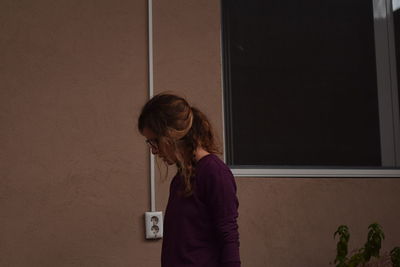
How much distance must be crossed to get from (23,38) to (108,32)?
346 mm

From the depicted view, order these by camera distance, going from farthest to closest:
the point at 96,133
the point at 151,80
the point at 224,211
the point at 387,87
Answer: the point at 387,87 → the point at 151,80 → the point at 96,133 → the point at 224,211

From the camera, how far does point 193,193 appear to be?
1.69 metres

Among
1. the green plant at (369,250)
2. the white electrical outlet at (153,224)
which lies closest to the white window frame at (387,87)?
the green plant at (369,250)

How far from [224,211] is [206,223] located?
3.3 inches

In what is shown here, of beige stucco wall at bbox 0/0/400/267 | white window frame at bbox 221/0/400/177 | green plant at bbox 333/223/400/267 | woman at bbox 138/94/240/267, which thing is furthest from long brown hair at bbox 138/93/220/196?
white window frame at bbox 221/0/400/177

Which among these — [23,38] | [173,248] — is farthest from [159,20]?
[173,248]

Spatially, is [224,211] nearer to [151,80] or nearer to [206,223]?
[206,223]

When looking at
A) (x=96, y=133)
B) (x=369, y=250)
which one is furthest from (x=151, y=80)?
(x=369, y=250)

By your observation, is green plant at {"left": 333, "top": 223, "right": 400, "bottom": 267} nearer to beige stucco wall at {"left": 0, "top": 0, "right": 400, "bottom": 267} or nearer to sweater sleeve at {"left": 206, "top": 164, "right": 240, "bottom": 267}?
beige stucco wall at {"left": 0, "top": 0, "right": 400, "bottom": 267}

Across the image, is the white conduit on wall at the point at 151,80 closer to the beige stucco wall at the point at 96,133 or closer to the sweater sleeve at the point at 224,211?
→ the beige stucco wall at the point at 96,133

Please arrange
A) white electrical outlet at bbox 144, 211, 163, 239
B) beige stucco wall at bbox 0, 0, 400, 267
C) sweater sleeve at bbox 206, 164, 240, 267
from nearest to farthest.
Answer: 1. sweater sleeve at bbox 206, 164, 240, 267
2. beige stucco wall at bbox 0, 0, 400, 267
3. white electrical outlet at bbox 144, 211, 163, 239

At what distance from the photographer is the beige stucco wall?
223 centimetres

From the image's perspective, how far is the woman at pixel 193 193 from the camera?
1636mm

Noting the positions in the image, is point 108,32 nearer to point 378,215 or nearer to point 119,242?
point 119,242
